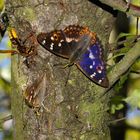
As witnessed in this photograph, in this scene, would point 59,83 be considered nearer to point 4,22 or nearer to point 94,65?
point 94,65

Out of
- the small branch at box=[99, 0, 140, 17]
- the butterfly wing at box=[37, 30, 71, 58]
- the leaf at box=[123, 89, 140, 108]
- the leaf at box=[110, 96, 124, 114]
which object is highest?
the small branch at box=[99, 0, 140, 17]

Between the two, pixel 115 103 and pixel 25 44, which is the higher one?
pixel 25 44

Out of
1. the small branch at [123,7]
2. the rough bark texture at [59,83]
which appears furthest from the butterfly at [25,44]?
the small branch at [123,7]

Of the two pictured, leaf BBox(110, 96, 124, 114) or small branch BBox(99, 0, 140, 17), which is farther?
leaf BBox(110, 96, 124, 114)

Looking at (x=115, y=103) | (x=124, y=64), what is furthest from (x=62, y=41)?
(x=115, y=103)

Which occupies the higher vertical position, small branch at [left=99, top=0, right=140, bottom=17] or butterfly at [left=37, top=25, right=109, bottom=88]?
small branch at [left=99, top=0, right=140, bottom=17]

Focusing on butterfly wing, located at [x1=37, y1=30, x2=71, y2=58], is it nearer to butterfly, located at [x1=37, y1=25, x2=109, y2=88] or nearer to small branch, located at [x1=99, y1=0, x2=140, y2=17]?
butterfly, located at [x1=37, y1=25, x2=109, y2=88]

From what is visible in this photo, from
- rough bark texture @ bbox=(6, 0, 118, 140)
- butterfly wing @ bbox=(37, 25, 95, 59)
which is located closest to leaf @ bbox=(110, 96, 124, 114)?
rough bark texture @ bbox=(6, 0, 118, 140)
